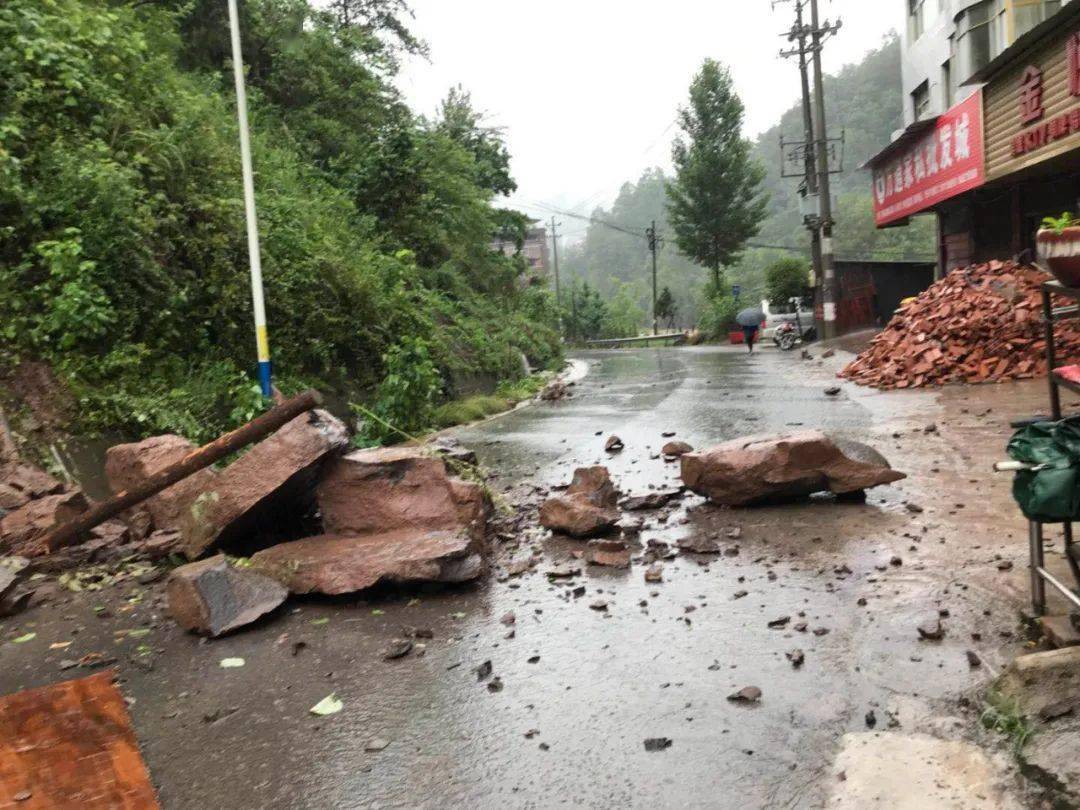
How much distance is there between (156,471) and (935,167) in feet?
62.7

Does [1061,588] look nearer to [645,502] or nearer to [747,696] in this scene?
[747,696]

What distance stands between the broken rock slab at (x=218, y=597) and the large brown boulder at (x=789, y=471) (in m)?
3.50

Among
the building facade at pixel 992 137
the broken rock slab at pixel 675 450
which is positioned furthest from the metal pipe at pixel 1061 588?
the building facade at pixel 992 137

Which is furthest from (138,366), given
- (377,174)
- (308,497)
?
(377,174)

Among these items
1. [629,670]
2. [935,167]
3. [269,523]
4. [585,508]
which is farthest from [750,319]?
[629,670]

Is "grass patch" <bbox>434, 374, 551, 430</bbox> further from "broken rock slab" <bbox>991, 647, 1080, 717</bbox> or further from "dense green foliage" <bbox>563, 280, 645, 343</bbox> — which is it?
"dense green foliage" <bbox>563, 280, 645, 343</bbox>

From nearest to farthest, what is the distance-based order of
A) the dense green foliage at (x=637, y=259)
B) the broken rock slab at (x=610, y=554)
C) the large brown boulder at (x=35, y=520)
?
the broken rock slab at (x=610, y=554), the large brown boulder at (x=35, y=520), the dense green foliage at (x=637, y=259)

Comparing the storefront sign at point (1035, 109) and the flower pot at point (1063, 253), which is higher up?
the storefront sign at point (1035, 109)

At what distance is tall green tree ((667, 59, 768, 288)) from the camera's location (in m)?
47.6

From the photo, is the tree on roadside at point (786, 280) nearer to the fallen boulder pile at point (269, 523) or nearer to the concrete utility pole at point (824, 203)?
the concrete utility pole at point (824, 203)

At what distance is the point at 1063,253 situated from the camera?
3.57 m

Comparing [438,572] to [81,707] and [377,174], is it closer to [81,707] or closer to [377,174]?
[81,707]

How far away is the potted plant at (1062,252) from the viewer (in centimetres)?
351

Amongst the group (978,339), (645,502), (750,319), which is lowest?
(645,502)
